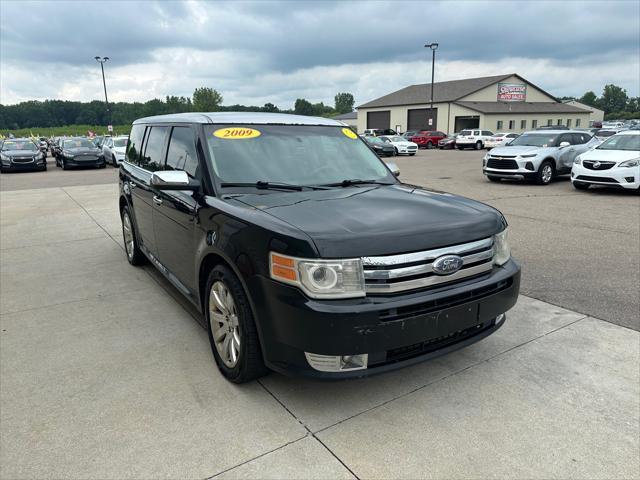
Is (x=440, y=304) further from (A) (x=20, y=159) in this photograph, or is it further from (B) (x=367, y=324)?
(A) (x=20, y=159)

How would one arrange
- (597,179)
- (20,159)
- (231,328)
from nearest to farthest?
(231,328), (597,179), (20,159)

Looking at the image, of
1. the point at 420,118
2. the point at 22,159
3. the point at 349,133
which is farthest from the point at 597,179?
the point at 420,118

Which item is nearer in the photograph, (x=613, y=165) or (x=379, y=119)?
(x=613, y=165)

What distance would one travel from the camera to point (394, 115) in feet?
206

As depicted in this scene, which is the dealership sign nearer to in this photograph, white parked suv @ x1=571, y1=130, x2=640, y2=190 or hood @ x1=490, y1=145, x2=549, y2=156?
hood @ x1=490, y1=145, x2=549, y2=156

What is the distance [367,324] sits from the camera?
253 centimetres

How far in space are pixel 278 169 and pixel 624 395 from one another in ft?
9.41

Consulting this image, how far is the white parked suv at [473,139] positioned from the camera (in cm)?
3741

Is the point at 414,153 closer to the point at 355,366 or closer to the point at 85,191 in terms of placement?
the point at 85,191

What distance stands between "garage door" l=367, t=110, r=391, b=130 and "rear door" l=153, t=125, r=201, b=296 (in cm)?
6217

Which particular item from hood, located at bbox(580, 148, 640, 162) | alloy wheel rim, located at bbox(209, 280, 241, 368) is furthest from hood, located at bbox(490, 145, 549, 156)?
alloy wheel rim, located at bbox(209, 280, 241, 368)

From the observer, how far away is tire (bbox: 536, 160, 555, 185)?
46.6 feet

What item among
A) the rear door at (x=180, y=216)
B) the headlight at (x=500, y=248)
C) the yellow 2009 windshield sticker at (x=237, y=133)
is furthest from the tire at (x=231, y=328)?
the headlight at (x=500, y=248)

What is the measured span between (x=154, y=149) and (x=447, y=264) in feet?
10.9
